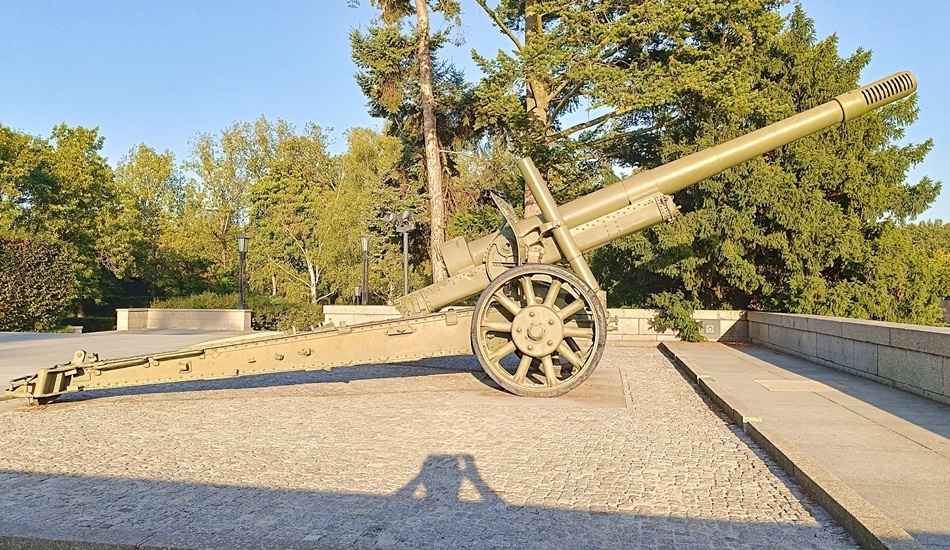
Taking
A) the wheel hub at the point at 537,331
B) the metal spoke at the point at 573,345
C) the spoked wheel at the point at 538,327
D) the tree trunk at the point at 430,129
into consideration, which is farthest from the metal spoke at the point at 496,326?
the tree trunk at the point at 430,129

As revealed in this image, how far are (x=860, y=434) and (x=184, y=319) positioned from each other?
2201 centimetres

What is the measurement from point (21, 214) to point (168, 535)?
112ft

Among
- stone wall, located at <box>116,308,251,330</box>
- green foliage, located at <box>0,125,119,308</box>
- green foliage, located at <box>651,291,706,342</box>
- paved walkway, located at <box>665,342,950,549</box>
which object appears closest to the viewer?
paved walkway, located at <box>665,342,950,549</box>

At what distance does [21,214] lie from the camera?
105 feet

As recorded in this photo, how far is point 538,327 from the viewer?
798 centimetres

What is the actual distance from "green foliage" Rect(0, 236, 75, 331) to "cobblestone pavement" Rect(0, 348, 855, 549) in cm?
1713

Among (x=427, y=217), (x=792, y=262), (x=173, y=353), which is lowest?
(x=173, y=353)

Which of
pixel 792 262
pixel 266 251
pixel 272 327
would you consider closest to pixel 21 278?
pixel 272 327

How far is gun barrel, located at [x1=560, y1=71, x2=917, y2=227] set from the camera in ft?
28.8

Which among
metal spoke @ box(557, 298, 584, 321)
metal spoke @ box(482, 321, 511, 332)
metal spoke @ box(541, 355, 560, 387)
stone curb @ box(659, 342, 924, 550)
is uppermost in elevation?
metal spoke @ box(557, 298, 584, 321)

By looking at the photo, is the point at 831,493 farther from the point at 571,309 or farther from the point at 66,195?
the point at 66,195

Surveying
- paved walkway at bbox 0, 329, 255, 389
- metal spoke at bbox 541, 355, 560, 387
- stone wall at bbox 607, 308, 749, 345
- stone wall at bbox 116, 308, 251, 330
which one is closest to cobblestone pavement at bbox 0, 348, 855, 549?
metal spoke at bbox 541, 355, 560, 387

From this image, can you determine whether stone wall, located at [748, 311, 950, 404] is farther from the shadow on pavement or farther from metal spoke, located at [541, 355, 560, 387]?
the shadow on pavement

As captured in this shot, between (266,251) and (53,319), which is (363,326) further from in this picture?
(266,251)
